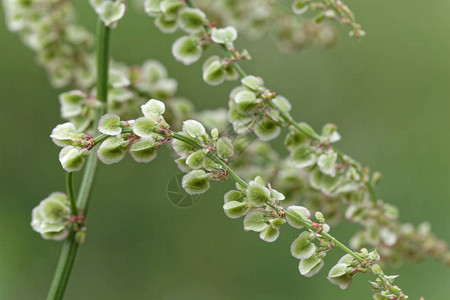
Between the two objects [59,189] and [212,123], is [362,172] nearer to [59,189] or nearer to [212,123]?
[212,123]

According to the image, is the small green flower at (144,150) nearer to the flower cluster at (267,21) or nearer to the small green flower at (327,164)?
the small green flower at (327,164)

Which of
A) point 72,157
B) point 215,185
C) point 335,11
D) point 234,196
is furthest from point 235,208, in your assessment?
point 215,185

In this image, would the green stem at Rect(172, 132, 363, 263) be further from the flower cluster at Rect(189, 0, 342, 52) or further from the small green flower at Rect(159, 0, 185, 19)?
the flower cluster at Rect(189, 0, 342, 52)

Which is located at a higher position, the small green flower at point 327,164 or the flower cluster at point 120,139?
the small green flower at point 327,164

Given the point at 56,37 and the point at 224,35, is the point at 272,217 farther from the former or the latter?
the point at 56,37

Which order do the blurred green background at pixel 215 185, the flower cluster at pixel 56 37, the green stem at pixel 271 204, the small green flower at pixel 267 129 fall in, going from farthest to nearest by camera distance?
the blurred green background at pixel 215 185, the flower cluster at pixel 56 37, the small green flower at pixel 267 129, the green stem at pixel 271 204

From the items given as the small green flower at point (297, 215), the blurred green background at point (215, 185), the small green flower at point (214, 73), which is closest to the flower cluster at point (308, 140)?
the small green flower at point (214, 73)
